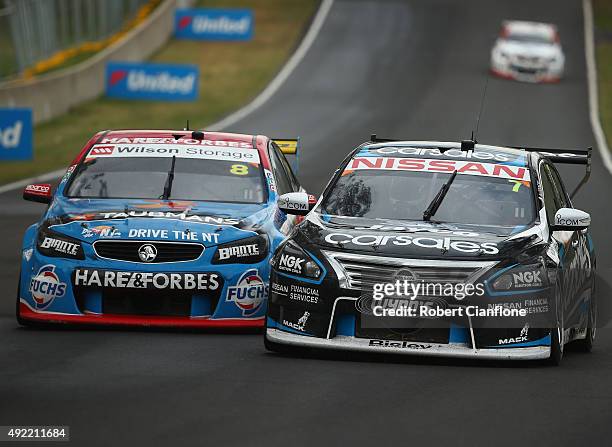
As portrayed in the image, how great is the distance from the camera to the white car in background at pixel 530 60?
40.9m

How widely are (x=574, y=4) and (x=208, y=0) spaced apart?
1397 cm

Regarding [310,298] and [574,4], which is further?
[574,4]

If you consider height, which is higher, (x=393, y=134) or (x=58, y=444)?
(x=58, y=444)

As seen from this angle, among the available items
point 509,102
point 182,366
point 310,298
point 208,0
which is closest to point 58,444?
point 182,366

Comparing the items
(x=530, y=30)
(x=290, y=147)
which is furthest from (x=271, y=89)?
(x=290, y=147)

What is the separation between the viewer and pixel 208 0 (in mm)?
56094

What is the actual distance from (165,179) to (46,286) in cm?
180

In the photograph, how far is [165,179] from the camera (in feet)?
39.8

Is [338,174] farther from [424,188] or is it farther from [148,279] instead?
[148,279]

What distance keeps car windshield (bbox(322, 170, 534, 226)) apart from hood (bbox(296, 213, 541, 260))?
0.70 ft

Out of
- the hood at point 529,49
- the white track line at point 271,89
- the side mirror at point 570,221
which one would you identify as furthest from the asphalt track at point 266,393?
the hood at point 529,49

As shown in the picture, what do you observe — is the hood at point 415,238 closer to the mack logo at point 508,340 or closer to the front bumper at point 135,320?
the mack logo at point 508,340

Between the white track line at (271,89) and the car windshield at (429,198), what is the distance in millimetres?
12440

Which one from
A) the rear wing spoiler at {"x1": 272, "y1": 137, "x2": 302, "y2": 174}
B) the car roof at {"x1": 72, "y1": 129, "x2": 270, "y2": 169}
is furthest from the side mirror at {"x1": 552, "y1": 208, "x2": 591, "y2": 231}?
the rear wing spoiler at {"x1": 272, "y1": 137, "x2": 302, "y2": 174}
